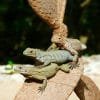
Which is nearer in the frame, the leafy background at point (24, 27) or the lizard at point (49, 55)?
the lizard at point (49, 55)

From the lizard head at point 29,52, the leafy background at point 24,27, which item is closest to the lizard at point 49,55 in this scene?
the lizard head at point 29,52

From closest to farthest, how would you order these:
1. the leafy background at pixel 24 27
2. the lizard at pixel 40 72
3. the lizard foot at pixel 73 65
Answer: the lizard at pixel 40 72 < the lizard foot at pixel 73 65 < the leafy background at pixel 24 27

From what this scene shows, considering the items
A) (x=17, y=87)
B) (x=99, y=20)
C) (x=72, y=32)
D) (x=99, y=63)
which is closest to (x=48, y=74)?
(x=17, y=87)

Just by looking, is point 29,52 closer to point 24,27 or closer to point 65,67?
point 65,67

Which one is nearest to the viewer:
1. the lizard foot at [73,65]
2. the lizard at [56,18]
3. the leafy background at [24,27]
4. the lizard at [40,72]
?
the lizard at [40,72]

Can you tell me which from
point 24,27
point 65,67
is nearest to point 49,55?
point 65,67

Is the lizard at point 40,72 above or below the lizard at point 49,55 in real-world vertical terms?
below

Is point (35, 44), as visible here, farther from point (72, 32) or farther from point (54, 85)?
point (54, 85)

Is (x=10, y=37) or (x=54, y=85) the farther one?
(x=10, y=37)

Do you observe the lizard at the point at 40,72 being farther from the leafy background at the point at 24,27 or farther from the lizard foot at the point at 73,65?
the leafy background at the point at 24,27
